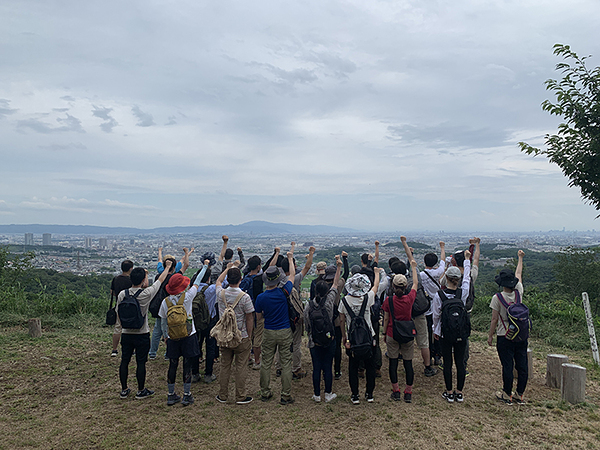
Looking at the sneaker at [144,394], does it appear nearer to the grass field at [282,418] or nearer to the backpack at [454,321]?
the grass field at [282,418]

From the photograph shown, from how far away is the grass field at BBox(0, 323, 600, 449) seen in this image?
12.7ft

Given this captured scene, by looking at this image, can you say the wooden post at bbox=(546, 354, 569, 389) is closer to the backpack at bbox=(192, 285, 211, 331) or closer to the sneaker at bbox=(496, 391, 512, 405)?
the sneaker at bbox=(496, 391, 512, 405)

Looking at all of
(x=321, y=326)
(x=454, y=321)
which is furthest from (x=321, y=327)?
(x=454, y=321)

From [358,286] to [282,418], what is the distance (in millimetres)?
2008

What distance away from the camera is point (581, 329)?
8312mm

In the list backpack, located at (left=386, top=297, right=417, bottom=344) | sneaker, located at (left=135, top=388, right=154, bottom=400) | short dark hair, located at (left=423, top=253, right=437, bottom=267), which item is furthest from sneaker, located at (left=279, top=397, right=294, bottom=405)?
short dark hair, located at (left=423, top=253, right=437, bottom=267)

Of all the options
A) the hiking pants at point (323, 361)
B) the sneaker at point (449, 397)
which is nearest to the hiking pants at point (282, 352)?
the hiking pants at point (323, 361)

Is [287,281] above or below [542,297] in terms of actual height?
above

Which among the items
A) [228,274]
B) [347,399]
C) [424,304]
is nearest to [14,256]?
[228,274]

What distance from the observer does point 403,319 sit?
4648 mm

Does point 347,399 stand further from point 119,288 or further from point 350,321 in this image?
point 119,288

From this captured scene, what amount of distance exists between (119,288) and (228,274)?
8.50 ft

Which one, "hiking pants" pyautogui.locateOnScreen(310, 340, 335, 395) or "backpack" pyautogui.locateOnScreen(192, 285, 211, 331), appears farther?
"backpack" pyautogui.locateOnScreen(192, 285, 211, 331)

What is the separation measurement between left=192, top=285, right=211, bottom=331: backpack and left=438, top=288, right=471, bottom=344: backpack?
3.58 m
